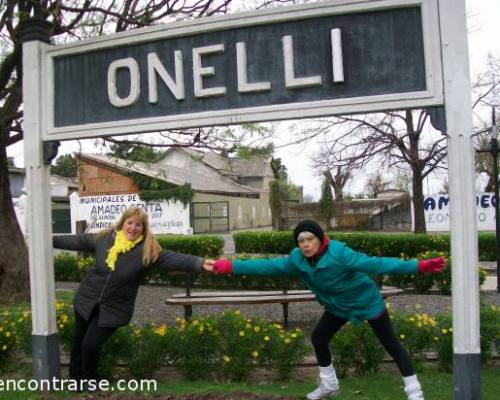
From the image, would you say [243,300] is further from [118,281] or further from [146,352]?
[118,281]

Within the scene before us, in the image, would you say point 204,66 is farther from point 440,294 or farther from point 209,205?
point 209,205

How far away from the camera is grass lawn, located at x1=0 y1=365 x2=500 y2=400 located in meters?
4.46

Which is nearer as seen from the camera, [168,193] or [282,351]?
[282,351]

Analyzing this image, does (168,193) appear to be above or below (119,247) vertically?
above

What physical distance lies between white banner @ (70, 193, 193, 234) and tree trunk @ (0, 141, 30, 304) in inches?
805

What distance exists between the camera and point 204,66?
4379 millimetres

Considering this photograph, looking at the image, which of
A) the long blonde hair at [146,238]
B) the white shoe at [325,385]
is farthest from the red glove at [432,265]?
the long blonde hair at [146,238]

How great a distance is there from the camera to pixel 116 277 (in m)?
4.43

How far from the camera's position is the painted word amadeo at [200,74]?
4.04m

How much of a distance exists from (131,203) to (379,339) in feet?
89.4

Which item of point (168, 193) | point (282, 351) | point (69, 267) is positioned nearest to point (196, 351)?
point (282, 351)

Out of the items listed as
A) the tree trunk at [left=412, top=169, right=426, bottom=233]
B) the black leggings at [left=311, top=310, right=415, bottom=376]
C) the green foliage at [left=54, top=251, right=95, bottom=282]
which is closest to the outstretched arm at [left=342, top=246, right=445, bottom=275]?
the black leggings at [left=311, top=310, right=415, bottom=376]

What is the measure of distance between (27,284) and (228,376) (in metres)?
6.25

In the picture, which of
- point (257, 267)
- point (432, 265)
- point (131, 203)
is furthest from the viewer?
point (131, 203)
